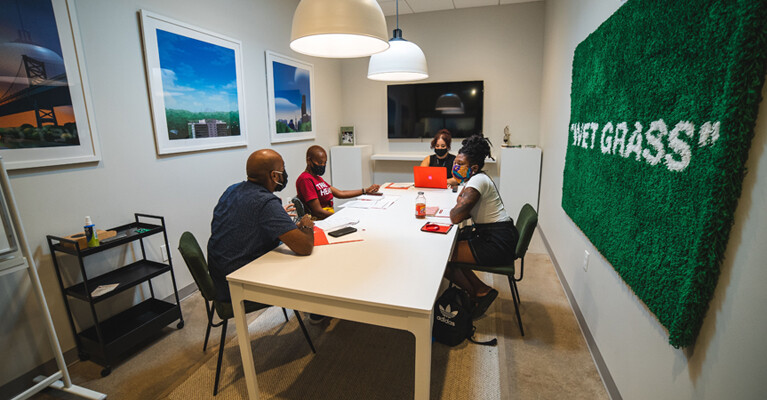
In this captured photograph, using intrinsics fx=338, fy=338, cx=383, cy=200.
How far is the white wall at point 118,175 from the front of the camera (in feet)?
6.22

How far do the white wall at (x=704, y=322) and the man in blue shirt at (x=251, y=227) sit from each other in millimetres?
1550

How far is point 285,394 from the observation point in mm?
1825

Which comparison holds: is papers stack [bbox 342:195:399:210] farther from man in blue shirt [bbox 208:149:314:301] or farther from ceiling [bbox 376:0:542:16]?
ceiling [bbox 376:0:542:16]

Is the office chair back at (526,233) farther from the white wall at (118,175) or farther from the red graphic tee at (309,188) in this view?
the white wall at (118,175)

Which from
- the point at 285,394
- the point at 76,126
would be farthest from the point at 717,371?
the point at 76,126

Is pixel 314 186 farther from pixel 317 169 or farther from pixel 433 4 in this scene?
pixel 433 4

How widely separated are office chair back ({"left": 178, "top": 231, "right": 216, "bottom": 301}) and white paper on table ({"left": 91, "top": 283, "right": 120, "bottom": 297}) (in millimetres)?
708

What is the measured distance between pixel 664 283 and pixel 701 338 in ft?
0.64

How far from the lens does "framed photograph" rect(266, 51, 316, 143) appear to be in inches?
154

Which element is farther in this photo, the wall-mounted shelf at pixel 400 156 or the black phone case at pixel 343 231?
the wall-mounted shelf at pixel 400 156

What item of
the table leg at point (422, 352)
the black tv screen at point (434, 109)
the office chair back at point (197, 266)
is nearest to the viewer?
the table leg at point (422, 352)

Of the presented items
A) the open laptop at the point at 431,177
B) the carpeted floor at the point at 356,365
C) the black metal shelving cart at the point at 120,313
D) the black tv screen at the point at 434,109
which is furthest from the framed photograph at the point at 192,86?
the black tv screen at the point at 434,109

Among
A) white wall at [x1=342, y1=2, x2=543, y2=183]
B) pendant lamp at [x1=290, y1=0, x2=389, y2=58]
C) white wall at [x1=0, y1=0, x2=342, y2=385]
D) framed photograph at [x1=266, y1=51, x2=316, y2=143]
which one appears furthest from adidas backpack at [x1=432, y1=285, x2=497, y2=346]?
white wall at [x1=342, y1=2, x2=543, y2=183]

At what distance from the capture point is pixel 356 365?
80.1 inches
